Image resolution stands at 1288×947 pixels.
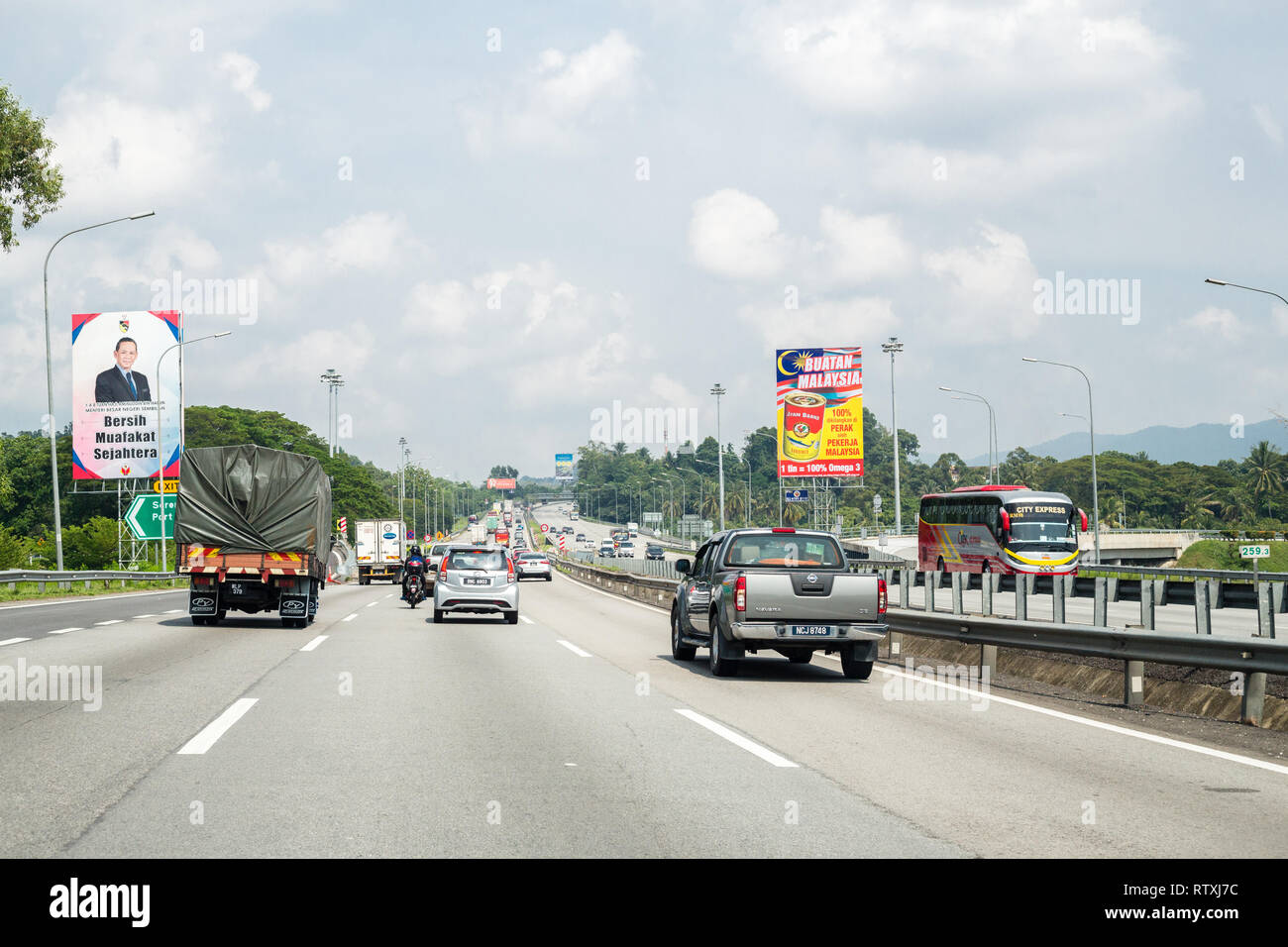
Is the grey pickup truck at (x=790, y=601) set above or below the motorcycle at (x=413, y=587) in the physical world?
above

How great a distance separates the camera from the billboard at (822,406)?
2430 inches

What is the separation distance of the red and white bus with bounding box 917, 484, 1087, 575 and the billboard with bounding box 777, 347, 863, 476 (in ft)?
56.6

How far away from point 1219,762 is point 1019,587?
1031 cm

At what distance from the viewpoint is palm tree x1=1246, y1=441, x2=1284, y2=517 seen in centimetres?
12525

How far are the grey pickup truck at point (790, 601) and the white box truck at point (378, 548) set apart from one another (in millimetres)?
46554

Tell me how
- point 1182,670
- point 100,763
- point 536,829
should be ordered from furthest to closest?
point 1182,670 → point 100,763 → point 536,829

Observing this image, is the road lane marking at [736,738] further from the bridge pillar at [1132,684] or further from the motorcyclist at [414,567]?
the motorcyclist at [414,567]

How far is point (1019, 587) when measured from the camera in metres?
19.1

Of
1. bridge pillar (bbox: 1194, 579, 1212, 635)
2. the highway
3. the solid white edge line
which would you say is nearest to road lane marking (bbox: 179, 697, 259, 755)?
the highway

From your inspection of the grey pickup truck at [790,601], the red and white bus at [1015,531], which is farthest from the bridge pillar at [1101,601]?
the red and white bus at [1015,531]

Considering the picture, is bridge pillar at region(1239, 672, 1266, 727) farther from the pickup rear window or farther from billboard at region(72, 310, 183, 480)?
billboard at region(72, 310, 183, 480)
